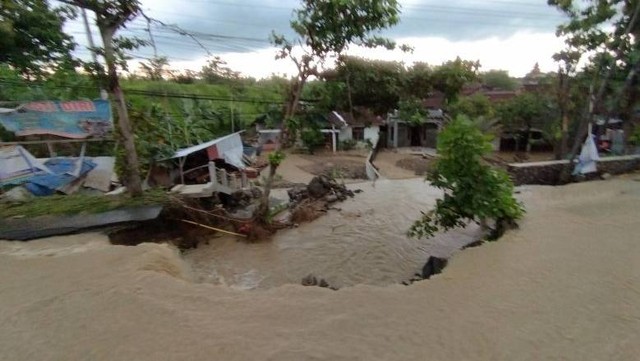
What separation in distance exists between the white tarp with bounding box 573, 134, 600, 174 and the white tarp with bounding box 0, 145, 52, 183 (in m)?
20.6

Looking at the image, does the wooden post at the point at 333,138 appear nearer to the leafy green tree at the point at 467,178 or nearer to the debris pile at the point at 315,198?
the debris pile at the point at 315,198

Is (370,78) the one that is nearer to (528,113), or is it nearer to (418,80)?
(418,80)

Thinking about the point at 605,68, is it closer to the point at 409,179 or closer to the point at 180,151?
the point at 409,179

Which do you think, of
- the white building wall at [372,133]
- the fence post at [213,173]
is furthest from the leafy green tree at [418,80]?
the white building wall at [372,133]

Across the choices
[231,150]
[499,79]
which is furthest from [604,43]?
[499,79]

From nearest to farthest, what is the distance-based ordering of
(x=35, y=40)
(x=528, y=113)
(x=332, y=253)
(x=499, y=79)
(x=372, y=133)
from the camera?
(x=332, y=253) < (x=35, y=40) < (x=528, y=113) < (x=372, y=133) < (x=499, y=79)

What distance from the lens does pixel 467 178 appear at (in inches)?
332

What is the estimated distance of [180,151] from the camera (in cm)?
1362

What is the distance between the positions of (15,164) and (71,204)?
2512 mm

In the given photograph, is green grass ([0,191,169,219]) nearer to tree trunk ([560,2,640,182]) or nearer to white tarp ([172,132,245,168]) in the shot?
white tarp ([172,132,245,168])

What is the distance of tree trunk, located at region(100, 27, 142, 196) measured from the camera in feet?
31.0

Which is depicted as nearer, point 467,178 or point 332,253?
point 467,178

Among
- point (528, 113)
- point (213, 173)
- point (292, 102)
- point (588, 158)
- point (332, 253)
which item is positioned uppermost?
point (292, 102)

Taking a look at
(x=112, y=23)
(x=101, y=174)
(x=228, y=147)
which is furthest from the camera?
(x=228, y=147)
